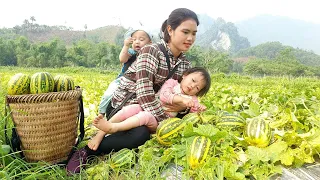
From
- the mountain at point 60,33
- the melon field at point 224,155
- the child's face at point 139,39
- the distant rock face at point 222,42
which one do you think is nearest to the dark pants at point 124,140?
the melon field at point 224,155

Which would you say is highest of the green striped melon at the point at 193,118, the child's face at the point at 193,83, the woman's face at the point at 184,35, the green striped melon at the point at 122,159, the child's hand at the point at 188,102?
the woman's face at the point at 184,35

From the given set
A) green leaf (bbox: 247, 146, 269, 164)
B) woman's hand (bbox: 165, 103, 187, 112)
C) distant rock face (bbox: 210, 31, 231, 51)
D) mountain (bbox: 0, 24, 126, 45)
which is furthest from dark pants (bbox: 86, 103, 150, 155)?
distant rock face (bbox: 210, 31, 231, 51)

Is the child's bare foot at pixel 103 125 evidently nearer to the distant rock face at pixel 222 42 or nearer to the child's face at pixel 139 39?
the child's face at pixel 139 39

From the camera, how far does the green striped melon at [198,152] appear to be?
2271 mm

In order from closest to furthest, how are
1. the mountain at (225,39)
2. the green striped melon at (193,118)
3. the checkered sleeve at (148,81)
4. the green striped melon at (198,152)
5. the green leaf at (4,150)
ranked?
the green striped melon at (198,152)
the green leaf at (4,150)
the green striped melon at (193,118)
the checkered sleeve at (148,81)
the mountain at (225,39)

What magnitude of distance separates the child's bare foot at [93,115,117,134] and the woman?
17 cm

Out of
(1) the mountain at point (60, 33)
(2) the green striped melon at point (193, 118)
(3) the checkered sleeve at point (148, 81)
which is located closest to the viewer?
(2) the green striped melon at point (193, 118)

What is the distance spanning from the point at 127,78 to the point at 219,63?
6292 centimetres

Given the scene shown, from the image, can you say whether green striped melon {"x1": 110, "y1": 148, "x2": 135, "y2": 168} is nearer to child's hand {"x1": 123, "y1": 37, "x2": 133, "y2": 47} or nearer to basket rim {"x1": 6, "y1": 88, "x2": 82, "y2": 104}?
basket rim {"x1": 6, "y1": 88, "x2": 82, "y2": 104}

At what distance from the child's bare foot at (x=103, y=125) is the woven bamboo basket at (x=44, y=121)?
1.23ft

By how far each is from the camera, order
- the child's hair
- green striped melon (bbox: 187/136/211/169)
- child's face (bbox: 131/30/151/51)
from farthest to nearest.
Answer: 1. child's face (bbox: 131/30/151/51)
2. the child's hair
3. green striped melon (bbox: 187/136/211/169)

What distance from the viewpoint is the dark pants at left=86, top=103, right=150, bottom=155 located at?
3.00 m

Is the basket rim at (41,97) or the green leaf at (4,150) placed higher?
the basket rim at (41,97)

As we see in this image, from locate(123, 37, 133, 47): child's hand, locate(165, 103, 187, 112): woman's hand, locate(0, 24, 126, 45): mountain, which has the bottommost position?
locate(0, 24, 126, 45): mountain
